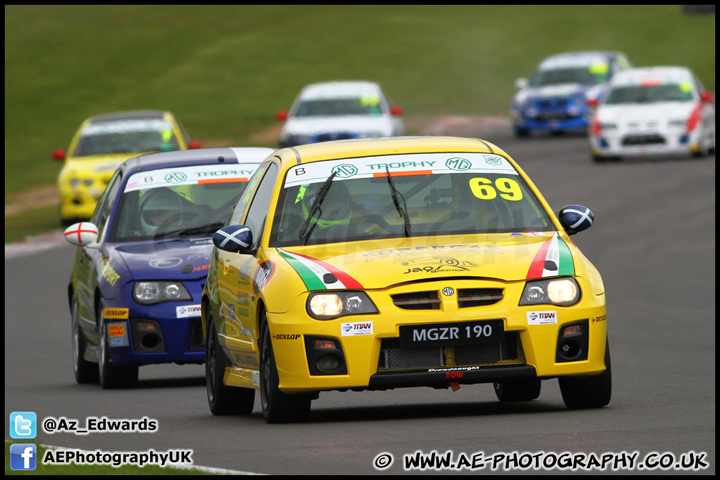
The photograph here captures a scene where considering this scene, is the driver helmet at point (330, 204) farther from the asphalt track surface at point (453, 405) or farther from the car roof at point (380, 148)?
the asphalt track surface at point (453, 405)

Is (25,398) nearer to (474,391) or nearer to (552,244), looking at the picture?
(474,391)

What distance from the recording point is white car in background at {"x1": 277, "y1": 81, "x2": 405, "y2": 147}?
31625mm

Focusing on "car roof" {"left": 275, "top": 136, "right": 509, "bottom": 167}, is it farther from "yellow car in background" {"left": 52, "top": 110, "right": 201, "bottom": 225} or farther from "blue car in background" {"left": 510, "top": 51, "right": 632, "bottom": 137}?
"blue car in background" {"left": 510, "top": 51, "right": 632, "bottom": 137}

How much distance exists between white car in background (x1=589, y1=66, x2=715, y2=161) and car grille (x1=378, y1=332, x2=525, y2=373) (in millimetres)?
21530

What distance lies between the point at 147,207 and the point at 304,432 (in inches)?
187

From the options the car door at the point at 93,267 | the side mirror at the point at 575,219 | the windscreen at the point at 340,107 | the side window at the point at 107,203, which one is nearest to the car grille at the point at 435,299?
the side mirror at the point at 575,219

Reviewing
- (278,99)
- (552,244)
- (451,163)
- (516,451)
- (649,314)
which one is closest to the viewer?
(516,451)

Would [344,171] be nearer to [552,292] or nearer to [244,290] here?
[244,290]

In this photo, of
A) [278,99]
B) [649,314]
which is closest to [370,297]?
[649,314]

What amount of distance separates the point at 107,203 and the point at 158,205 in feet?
2.01

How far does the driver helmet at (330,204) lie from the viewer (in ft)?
31.1

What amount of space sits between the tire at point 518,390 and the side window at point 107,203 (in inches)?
168

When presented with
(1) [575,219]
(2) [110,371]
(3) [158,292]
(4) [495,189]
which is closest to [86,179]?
(2) [110,371]

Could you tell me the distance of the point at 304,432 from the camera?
8656mm
